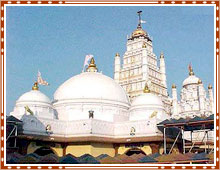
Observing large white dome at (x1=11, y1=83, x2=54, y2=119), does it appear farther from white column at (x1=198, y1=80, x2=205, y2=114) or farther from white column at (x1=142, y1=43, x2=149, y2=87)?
white column at (x1=198, y1=80, x2=205, y2=114)

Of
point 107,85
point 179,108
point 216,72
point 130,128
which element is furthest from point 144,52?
point 216,72

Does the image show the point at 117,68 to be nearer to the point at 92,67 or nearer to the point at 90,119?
the point at 92,67

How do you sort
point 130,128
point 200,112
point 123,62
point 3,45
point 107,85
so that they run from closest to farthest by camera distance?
point 3,45 < point 130,128 < point 107,85 < point 200,112 < point 123,62

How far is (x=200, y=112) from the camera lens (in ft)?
205

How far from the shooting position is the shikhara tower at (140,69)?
62.7 meters

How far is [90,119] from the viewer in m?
35.9

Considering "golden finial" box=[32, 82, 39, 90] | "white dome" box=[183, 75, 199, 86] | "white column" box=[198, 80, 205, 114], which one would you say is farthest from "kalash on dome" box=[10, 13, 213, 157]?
"white dome" box=[183, 75, 199, 86]

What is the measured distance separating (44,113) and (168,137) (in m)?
15.1

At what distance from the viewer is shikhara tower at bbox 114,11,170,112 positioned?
206 ft

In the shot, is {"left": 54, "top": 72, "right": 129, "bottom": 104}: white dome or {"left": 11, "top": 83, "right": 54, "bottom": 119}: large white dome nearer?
{"left": 11, "top": 83, "right": 54, "bottom": 119}: large white dome

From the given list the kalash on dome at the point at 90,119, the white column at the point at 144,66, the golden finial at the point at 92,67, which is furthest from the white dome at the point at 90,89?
the white column at the point at 144,66

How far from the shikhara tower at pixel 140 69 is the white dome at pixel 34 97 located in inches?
1032

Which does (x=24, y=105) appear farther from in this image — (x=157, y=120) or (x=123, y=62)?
(x=123, y=62)

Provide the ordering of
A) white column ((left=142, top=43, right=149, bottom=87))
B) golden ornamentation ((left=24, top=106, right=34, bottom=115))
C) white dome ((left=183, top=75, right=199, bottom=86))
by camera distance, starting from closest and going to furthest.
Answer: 1. golden ornamentation ((left=24, top=106, right=34, bottom=115))
2. white column ((left=142, top=43, right=149, bottom=87))
3. white dome ((left=183, top=75, right=199, bottom=86))
